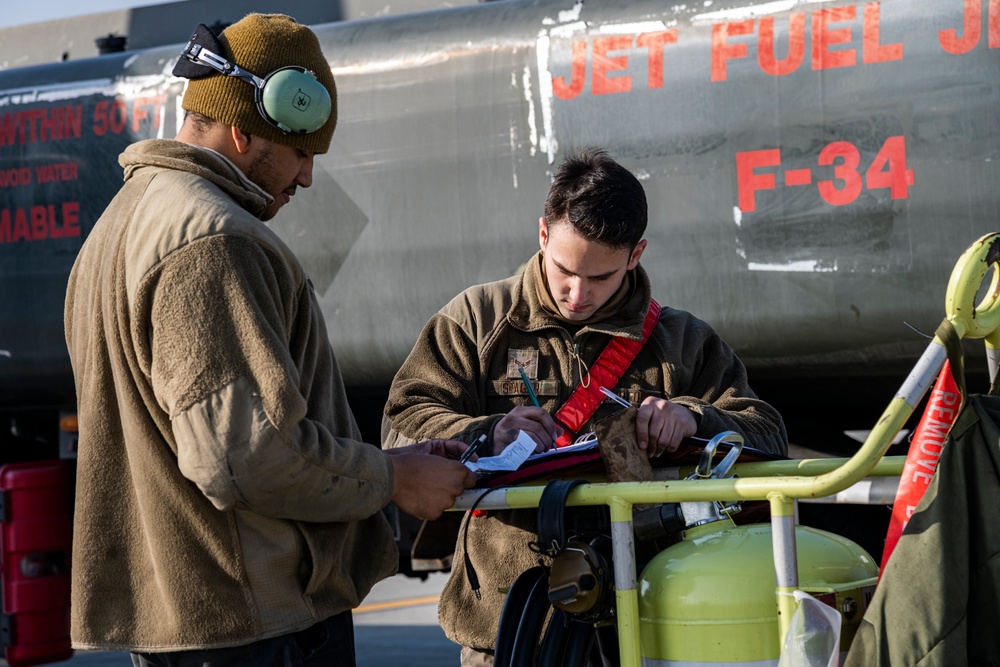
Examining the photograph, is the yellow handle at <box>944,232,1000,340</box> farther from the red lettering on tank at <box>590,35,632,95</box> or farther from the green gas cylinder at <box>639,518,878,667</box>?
the red lettering on tank at <box>590,35,632,95</box>

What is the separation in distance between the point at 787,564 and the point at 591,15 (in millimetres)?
2427

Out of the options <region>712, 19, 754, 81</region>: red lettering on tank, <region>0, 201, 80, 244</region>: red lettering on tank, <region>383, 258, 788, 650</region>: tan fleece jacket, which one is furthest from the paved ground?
<region>383, 258, 788, 650</region>: tan fleece jacket

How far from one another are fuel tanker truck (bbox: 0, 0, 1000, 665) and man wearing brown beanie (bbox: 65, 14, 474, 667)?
68.0 inches

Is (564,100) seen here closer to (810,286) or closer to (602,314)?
(810,286)

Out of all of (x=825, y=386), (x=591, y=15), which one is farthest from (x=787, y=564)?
(x=591, y=15)

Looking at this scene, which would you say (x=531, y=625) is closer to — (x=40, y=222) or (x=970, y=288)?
(x=970, y=288)

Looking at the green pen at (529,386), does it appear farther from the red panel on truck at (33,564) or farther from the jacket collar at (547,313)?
the red panel on truck at (33,564)

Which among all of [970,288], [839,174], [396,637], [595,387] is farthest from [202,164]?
[396,637]

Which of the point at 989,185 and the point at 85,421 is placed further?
the point at 989,185

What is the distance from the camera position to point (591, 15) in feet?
12.9

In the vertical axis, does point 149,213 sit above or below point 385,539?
above

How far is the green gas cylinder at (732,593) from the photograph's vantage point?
200cm

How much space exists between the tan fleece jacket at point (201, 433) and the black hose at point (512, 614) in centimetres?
29

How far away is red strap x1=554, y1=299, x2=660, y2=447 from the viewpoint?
9.01 feet
